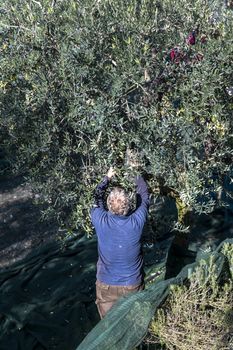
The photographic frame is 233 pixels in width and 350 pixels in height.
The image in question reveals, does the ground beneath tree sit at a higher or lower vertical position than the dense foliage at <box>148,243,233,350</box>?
lower

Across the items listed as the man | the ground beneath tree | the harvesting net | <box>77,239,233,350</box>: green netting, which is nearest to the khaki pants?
the man

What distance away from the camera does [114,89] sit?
16.0 ft

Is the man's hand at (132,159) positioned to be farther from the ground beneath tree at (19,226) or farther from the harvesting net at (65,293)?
the ground beneath tree at (19,226)

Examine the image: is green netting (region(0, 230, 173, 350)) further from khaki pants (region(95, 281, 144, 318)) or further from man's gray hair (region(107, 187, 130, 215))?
man's gray hair (region(107, 187, 130, 215))

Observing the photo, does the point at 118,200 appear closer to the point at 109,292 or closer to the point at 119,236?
the point at 119,236

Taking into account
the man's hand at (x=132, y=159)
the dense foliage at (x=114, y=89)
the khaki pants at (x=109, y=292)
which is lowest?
the khaki pants at (x=109, y=292)

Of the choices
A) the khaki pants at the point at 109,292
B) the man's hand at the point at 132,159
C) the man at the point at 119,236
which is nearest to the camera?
the man's hand at the point at 132,159

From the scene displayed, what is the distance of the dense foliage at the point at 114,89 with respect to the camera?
4.93 metres

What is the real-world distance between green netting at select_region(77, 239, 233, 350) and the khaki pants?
83 centimetres

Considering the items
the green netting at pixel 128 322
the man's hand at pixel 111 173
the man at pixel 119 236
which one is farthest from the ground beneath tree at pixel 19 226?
the green netting at pixel 128 322

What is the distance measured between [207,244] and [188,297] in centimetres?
392

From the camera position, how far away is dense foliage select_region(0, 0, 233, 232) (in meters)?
4.93

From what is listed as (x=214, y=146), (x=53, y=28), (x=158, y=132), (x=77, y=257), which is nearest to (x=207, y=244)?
(x=77, y=257)

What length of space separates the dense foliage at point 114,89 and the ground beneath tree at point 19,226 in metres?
4.13
